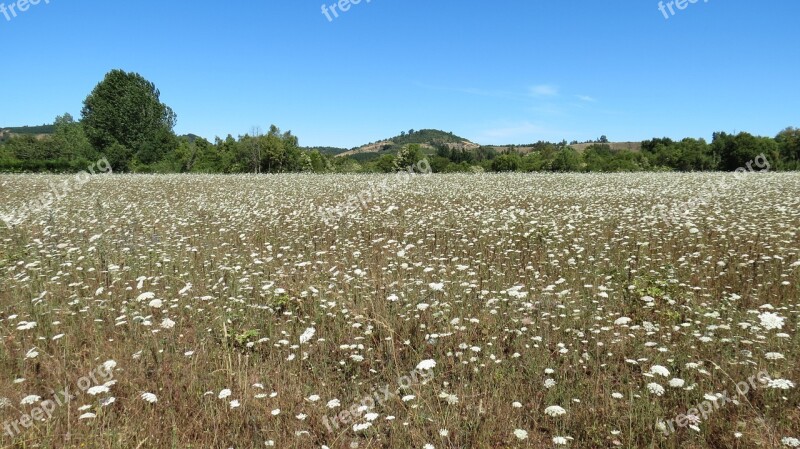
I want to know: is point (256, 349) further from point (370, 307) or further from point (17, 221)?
point (17, 221)

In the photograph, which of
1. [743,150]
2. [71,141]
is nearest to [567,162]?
[743,150]

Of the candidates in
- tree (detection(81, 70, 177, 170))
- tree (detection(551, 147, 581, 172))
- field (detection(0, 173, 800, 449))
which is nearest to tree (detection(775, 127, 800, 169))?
tree (detection(551, 147, 581, 172))

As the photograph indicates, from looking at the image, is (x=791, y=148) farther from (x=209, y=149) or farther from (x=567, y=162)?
(x=209, y=149)

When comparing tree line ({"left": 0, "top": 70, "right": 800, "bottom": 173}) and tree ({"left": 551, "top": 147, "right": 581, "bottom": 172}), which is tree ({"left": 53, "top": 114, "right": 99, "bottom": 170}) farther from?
tree ({"left": 551, "top": 147, "right": 581, "bottom": 172})

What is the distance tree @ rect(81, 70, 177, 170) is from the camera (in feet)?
258

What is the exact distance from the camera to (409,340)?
5.17 meters

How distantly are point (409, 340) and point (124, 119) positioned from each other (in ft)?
300

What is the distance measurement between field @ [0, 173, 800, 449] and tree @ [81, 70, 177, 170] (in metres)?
78.2

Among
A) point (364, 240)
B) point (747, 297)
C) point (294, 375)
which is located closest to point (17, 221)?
point (364, 240)

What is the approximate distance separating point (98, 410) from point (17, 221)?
38.1ft

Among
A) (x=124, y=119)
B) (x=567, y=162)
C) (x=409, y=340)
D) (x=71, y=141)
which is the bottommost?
(x=409, y=340)

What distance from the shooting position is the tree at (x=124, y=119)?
3095 inches

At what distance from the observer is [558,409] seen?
11.9ft

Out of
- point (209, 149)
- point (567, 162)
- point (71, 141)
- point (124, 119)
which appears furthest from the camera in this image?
point (124, 119)
